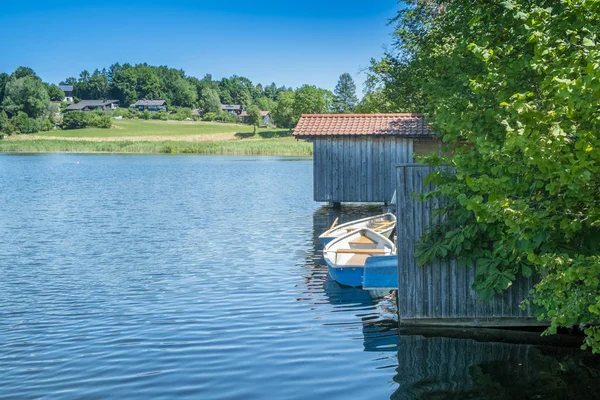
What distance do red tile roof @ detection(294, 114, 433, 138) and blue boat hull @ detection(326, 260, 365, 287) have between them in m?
12.7

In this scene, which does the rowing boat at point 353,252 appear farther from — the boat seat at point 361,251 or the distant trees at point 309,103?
the distant trees at point 309,103

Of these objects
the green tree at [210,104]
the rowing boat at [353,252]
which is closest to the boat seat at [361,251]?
the rowing boat at [353,252]

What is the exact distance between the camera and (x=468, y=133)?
32.5 ft

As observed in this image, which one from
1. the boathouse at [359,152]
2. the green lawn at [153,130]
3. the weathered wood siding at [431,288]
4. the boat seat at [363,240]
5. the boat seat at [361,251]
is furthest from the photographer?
the green lawn at [153,130]

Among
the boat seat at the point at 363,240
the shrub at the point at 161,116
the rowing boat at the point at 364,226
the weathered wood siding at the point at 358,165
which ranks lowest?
the rowing boat at the point at 364,226

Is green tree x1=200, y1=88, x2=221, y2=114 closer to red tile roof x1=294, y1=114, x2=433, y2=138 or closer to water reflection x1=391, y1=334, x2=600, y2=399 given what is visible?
red tile roof x1=294, y1=114, x2=433, y2=138

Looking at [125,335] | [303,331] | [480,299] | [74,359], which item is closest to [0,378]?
[74,359]

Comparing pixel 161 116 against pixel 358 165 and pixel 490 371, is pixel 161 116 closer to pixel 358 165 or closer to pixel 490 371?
pixel 358 165

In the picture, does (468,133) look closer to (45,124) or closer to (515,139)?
(515,139)

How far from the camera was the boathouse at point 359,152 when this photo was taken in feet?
92.9

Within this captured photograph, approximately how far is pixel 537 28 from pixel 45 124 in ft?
445

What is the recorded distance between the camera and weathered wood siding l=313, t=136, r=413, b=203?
94.0 feet

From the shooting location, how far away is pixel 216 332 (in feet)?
40.1

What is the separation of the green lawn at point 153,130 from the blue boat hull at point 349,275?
113m
